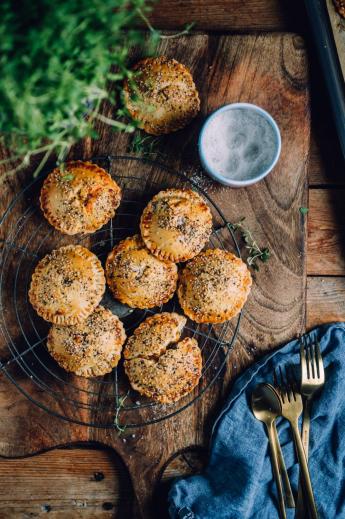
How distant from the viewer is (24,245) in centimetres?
304

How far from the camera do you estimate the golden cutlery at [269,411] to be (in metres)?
2.97

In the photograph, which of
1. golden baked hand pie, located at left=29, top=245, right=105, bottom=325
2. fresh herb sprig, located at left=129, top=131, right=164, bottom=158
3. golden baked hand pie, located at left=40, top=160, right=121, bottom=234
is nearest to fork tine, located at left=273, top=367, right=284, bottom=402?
golden baked hand pie, located at left=29, top=245, right=105, bottom=325

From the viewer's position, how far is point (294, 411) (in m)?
2.99

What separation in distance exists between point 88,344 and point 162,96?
1.26 m

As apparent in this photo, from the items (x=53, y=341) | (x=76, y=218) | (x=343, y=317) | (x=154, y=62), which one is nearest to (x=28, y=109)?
(x=76, y=218)

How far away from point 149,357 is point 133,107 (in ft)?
4.04

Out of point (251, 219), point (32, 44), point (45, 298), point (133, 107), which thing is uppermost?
point (32, 44)

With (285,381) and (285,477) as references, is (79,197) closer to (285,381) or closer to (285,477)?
(285,381)

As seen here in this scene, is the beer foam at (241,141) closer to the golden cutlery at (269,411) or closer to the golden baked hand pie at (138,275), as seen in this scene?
the golden baked hand pie at (138,275)

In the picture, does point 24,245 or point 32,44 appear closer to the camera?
point 32,44

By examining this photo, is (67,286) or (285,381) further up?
(67,286)

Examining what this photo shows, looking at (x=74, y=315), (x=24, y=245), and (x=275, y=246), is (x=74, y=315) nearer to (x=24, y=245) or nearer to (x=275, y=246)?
(x=24, y=245)

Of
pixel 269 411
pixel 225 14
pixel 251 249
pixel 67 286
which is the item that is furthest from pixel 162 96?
pixel 269 411

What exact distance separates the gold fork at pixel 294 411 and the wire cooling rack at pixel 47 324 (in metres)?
0.32
